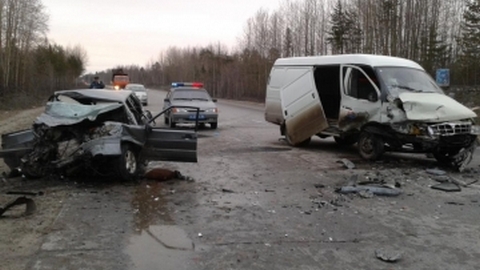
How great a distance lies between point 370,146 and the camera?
10695mm

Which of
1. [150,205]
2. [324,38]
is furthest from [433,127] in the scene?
[324,38]

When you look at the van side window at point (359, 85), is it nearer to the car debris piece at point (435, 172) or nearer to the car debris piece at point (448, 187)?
the car debris piece at point (435, 172)

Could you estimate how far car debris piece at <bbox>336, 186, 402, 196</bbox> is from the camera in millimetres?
7520

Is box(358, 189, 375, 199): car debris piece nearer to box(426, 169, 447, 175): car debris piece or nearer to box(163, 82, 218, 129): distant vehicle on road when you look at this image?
box(426, 169, 447, 175): car debris piece

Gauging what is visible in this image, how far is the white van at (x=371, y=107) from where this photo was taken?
9383 millimetres

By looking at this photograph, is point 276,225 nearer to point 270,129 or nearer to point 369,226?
point 369,226

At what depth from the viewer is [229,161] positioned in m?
10.7

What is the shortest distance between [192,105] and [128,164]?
35.0ft

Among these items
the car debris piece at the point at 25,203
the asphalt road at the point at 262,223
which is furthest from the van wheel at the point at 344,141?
the car debris piece at the point at 25,203

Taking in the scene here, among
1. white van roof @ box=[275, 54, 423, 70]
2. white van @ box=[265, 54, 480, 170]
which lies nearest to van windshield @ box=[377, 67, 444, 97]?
white van @ box=[265, 54, 480, 170]

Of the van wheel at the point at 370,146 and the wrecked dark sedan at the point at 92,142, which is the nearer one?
the wrecked dark sedan at the point at 92,142

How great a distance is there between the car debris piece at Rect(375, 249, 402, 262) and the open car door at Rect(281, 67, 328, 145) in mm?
7365

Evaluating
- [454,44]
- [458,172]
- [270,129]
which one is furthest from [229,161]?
[454,44]

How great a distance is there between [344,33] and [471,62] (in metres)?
11.8
